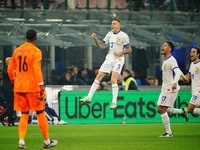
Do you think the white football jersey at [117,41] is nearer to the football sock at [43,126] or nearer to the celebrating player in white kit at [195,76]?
the celebrating player in white kit at [195,76]

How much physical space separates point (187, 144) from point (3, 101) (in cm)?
1146

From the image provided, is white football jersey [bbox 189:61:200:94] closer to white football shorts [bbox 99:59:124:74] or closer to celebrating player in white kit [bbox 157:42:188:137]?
celebrating player in white kit [bbox 157:42:188:137]

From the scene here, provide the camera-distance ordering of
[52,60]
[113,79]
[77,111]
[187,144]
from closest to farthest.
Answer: [187,144]
[113,79]
[77,111]
[52,60]

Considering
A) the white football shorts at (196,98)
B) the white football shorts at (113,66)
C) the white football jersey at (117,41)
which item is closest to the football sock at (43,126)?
the white football shorts at (113,66)

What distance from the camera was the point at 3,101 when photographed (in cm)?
1912

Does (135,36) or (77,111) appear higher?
(135,36)

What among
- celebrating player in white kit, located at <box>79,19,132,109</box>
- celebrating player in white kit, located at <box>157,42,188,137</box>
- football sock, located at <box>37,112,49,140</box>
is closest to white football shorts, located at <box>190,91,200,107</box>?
celebrating player in white kit, located at <box>157,42,188,137</box>

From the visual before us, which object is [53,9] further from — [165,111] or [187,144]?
[187,144]

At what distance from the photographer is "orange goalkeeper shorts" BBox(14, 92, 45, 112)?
8109 mm

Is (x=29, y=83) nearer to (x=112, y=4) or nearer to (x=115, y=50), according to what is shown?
(x=115, y=50)

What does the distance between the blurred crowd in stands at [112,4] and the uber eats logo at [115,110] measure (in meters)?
5.78

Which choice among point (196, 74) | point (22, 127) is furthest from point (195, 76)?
point (22, 127)

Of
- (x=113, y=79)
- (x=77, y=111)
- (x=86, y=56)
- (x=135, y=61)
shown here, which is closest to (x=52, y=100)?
(x=77, y=111)

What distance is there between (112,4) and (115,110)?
636 centimetres
